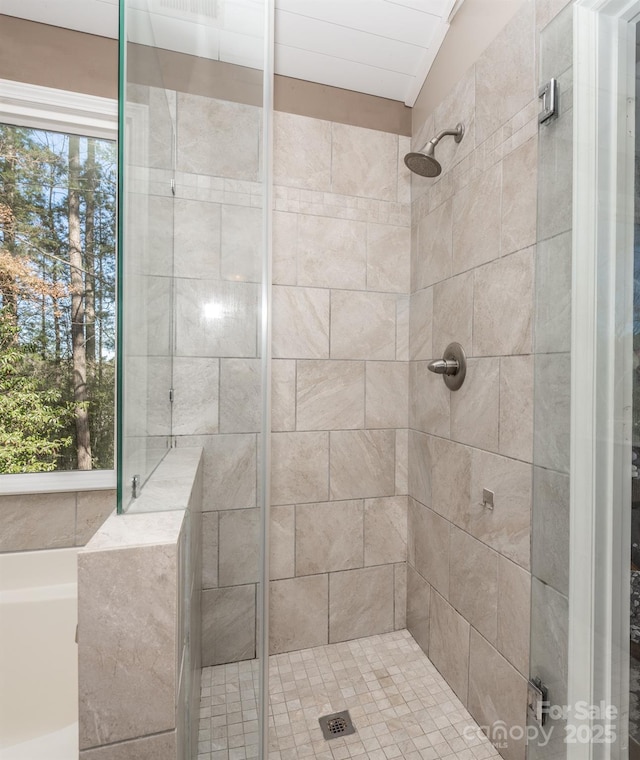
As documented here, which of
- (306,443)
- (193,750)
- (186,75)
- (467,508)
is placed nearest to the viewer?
(193,750)

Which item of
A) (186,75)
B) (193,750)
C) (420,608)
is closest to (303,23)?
(186,75)

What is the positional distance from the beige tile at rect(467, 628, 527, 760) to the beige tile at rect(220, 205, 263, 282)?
1357mm

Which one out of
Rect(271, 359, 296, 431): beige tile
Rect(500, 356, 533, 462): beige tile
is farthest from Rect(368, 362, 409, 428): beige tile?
Rect(500, 356, 533, 462): beige tile

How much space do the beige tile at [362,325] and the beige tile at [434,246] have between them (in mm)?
189

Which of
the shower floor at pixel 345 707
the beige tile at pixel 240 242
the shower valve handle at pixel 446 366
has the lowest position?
the shower floor at pixel 345 707

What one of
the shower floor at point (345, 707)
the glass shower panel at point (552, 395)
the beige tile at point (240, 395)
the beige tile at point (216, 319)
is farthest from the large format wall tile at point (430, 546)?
the beige tile at point (216, 319)

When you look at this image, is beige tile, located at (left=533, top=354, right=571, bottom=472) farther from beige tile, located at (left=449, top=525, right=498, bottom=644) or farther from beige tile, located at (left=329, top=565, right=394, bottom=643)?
beige tile, located at (left=329, top=565, right=394, bottom=643)

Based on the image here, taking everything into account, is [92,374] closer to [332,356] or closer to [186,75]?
[332,356]

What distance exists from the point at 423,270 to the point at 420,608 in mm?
1452

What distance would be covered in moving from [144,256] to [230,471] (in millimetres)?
555

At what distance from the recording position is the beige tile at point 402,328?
1808 millimetres

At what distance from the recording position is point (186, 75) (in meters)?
0.93

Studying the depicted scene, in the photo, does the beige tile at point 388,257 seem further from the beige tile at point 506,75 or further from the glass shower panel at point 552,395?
the glass shower panel at point 552,395

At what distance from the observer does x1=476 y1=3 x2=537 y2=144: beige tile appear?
A: 1113mm
